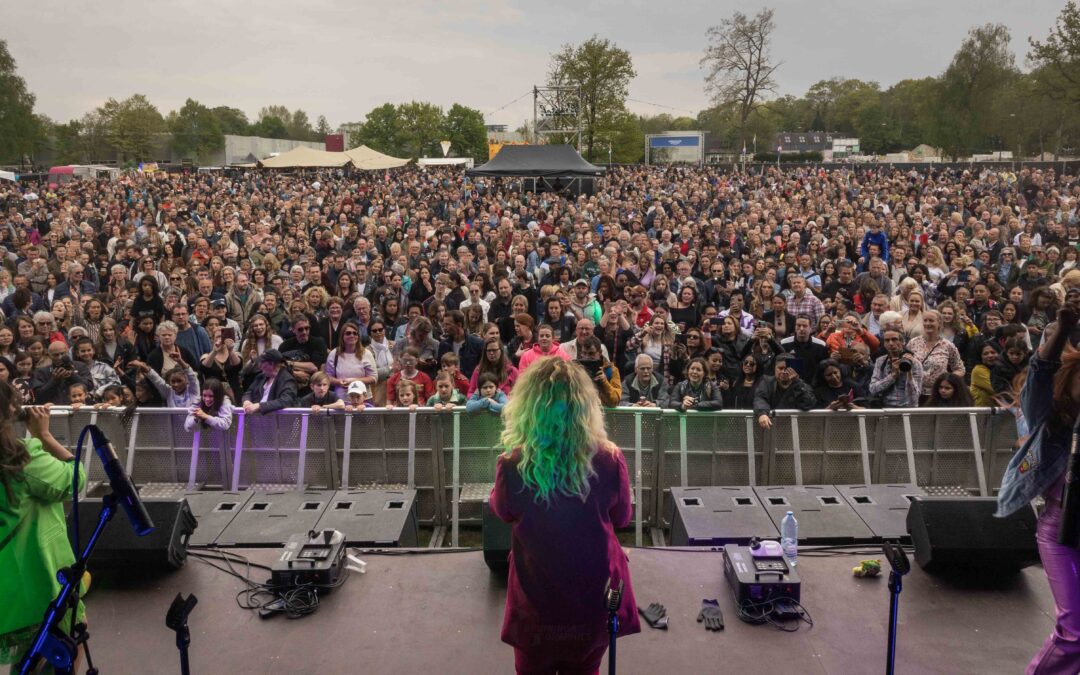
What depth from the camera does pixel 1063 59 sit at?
33.7 meters

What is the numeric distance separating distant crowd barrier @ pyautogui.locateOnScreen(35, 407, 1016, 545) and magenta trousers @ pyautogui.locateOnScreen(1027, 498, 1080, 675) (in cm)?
298

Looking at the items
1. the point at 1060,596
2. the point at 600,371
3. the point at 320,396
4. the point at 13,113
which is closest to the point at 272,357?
the point at 320,396

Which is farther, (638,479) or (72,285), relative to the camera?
(72,285)

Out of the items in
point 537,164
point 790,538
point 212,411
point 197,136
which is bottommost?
point 790,538

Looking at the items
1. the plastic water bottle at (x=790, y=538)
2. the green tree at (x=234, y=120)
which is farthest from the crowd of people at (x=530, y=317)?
the green tree at (x=234, y=120)

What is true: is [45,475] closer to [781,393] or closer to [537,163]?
[781,393]

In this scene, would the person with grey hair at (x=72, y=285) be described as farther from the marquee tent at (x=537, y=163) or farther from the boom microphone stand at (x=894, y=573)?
the marquee tent at (x=537, y=163)

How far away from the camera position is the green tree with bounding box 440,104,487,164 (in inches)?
3442

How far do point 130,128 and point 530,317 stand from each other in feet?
281

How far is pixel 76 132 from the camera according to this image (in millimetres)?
84062

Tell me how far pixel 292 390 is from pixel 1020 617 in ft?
16.7

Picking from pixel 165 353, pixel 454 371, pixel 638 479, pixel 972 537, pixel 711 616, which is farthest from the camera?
pixel 165 353

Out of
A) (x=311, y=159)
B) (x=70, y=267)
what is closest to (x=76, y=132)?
(x=311, y=159)

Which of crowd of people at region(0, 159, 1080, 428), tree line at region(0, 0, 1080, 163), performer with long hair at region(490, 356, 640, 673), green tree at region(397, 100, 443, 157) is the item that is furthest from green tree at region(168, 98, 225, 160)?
performer with long hair at region(490, 356, 640, 673)
